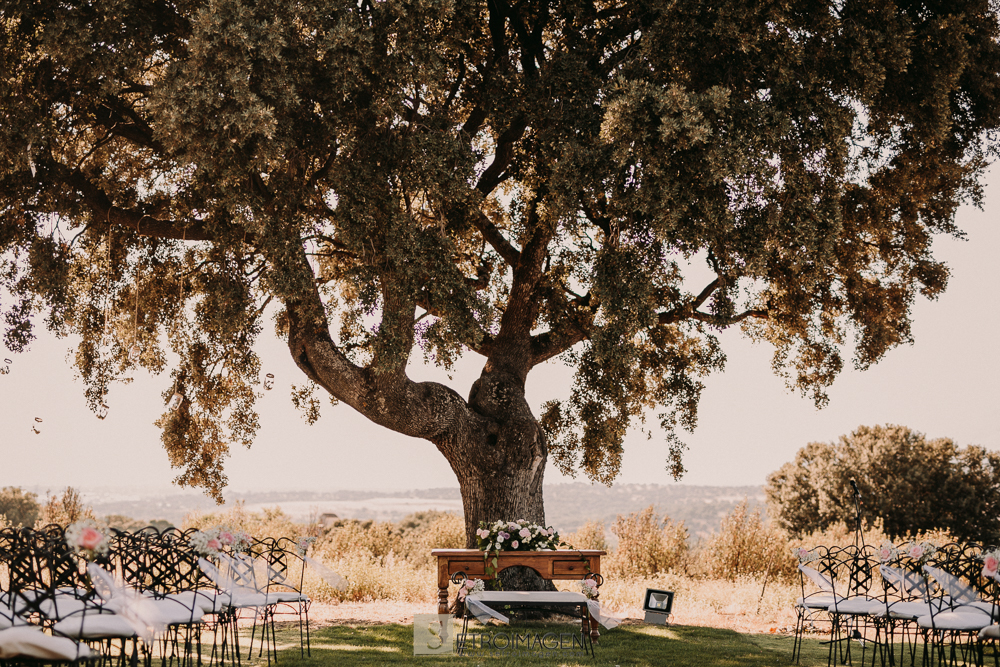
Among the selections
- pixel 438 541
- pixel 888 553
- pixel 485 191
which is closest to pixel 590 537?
pixel 438 541

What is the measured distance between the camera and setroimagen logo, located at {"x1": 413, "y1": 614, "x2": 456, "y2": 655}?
771 centimetres

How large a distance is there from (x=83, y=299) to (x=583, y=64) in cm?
731

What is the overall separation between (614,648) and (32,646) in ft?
18.5

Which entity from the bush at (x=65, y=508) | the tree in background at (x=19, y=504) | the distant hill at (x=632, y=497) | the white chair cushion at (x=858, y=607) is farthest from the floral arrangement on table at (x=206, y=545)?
the distant hill at (x=632, y=497)

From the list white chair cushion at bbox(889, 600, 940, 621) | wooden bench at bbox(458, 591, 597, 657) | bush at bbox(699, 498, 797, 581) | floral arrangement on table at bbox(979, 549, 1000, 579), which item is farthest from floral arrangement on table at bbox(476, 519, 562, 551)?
bush at bbox(699, 498, 797, 581)

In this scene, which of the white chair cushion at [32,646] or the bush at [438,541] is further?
the bush at [438,541]

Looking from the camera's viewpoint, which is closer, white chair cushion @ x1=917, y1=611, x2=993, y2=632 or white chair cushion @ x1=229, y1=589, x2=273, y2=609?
white chair cushion @ x1=917, y1=611, x2=993, y2=632

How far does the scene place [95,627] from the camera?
4.77m

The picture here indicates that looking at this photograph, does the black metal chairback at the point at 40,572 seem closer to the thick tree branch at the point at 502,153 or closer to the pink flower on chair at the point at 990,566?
the pink flower on chair at the point at 990,566

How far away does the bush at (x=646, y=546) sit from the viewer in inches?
530

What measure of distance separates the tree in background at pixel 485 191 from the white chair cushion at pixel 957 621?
11.3 feet

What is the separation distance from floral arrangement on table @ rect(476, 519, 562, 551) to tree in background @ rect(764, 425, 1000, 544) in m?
18.2

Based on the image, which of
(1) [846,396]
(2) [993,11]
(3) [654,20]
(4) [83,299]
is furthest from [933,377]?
(4) [83,299]

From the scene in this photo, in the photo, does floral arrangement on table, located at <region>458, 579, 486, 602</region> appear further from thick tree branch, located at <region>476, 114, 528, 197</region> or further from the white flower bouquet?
thick tree branch, located at <region>476, 114, 528, 197</region>
